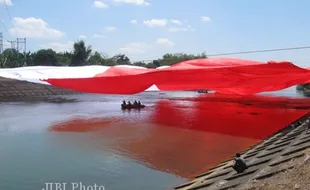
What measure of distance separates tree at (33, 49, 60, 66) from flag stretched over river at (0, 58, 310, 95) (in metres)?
33.6

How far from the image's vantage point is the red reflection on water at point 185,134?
6371mm

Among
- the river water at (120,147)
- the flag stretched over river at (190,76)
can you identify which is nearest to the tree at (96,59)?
the river water at (120,147)

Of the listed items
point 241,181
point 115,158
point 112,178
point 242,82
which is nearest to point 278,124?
point 242,82

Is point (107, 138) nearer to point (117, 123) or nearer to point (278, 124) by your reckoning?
point (117, 123)

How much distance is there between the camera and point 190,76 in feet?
31.0

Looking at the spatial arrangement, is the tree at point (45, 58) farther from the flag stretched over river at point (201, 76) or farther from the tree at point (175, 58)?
the flag stretched over river at point (201, 76)

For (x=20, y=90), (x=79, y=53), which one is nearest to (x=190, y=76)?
(x=20, y=90)

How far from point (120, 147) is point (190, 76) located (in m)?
3.14

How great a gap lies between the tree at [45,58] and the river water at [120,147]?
3121cm

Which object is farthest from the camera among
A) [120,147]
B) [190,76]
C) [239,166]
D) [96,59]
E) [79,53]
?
[96,59]

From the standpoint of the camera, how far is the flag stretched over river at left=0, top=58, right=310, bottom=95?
27.1 ft

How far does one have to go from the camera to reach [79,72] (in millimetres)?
9922

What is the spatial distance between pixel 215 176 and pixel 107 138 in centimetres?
436

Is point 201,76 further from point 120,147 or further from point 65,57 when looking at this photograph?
Result: point 65,57
